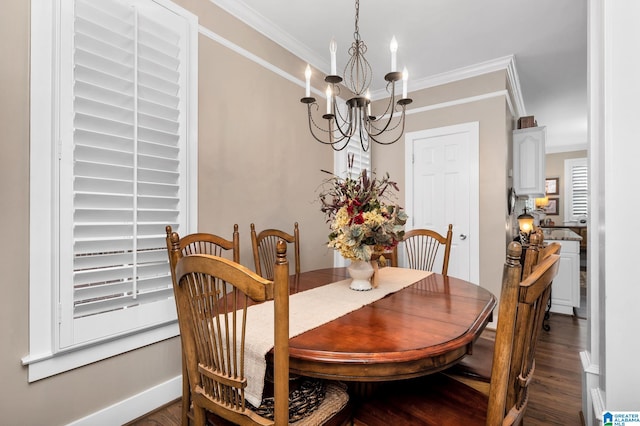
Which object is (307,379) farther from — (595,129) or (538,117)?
(538,117)

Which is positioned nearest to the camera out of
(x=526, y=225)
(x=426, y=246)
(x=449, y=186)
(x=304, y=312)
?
(x=304, y=312)

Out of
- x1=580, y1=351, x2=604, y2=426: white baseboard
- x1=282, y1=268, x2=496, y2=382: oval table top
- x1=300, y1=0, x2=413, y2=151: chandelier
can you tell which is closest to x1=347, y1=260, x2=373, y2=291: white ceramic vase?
x1=282, y1=268, x2=496, y2=382: oval table top

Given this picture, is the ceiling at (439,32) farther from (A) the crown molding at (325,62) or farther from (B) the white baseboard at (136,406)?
(B) the white baseboard at (136,406)

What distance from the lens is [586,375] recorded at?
160 cm

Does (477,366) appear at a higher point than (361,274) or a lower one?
lower

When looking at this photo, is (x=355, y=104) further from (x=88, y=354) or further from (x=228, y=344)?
(x=88, y=354)

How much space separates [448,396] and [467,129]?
304 cm

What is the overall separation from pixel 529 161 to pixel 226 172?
3.62m

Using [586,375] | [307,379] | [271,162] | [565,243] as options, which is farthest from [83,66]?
[565,243]

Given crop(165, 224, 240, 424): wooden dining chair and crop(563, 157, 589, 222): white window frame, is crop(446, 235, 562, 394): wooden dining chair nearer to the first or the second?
crop(165, 224, 240, 424): wooden dining chair

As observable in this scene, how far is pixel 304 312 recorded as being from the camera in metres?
1.34

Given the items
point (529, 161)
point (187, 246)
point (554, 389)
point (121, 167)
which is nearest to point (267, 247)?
point (187, 246)

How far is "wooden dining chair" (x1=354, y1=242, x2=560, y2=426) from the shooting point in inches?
31.9

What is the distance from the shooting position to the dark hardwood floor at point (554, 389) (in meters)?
1.83
